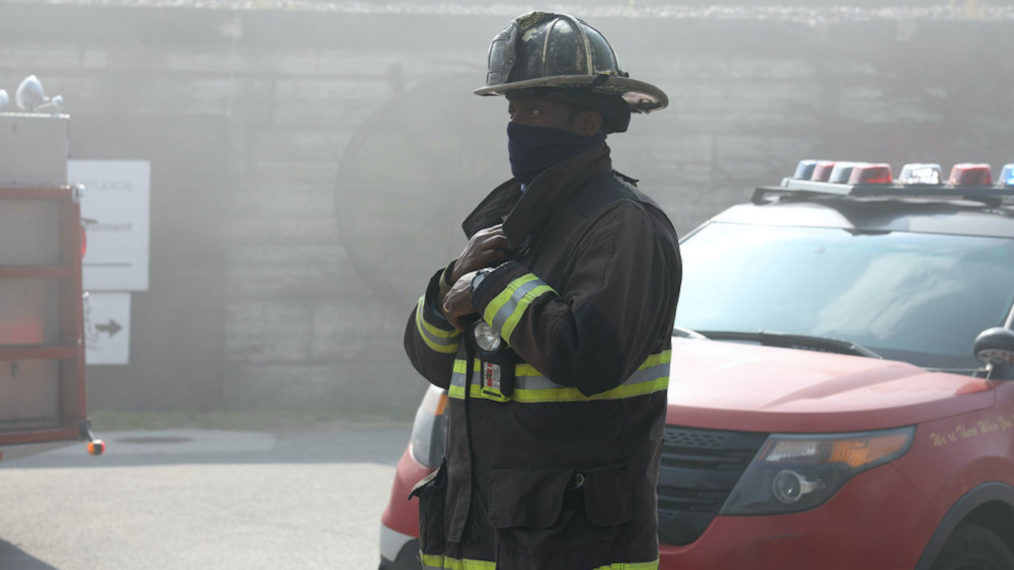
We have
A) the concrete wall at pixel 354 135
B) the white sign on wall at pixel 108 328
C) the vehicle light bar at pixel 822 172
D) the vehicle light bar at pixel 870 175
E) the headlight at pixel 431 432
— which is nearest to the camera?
the headlight at pixel 431 432

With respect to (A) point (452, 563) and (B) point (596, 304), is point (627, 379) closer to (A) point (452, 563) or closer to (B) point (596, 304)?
(B) point (596, 304)

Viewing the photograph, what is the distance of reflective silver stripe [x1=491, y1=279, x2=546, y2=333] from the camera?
2.57 m

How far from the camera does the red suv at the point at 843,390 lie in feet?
12.5

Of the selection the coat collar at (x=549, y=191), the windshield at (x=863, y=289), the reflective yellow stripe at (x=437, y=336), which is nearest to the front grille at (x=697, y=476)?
the windshield at (x=863, y=289)

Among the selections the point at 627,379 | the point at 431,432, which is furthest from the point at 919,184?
the point at 627,379

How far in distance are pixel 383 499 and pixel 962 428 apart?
13.9ft

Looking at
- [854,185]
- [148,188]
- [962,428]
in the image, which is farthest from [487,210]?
[148,188]

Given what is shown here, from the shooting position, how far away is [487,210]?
2967 mm

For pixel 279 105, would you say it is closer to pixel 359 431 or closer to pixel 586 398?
pixel 359 431

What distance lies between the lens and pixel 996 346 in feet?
13.9

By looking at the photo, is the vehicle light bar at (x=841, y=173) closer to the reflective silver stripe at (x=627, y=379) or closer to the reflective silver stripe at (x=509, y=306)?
the reflective silver stripe at (x=627, y=379)

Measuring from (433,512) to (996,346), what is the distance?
89.5 inches

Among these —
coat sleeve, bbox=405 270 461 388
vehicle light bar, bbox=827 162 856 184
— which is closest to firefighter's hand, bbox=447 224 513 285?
coat sleeve, bbox=405 270 461 388

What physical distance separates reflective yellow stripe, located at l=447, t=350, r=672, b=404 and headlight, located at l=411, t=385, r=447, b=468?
5.49 ft
